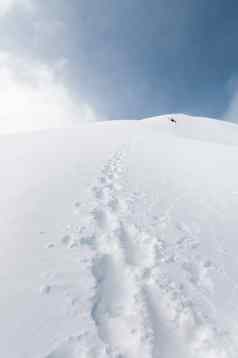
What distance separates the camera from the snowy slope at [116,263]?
388 centimetres

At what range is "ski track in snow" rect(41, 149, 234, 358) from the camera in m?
3.82

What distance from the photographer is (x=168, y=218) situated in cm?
688

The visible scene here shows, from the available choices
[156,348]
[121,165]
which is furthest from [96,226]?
[121,165]

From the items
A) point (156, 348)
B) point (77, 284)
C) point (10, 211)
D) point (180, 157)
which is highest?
point (180, 157)

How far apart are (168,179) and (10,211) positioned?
15.5ft

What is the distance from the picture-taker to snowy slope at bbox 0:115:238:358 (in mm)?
3879

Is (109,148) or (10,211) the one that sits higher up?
(109,148)

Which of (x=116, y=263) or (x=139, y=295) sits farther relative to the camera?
(x=116, y=263)

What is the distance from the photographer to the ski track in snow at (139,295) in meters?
3.82

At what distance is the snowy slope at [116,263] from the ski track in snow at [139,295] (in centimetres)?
2

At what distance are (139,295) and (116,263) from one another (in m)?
0.78

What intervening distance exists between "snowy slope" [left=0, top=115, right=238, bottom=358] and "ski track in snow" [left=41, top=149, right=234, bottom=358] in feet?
0.05

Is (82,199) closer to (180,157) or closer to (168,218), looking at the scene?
(168,218)

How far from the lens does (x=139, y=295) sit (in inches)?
180
